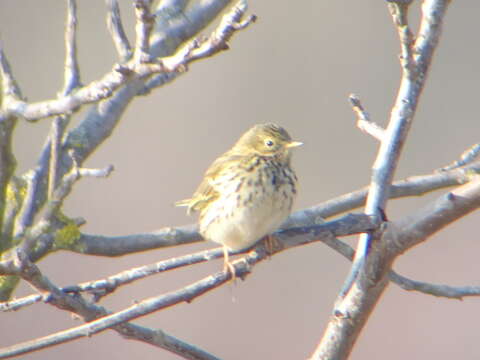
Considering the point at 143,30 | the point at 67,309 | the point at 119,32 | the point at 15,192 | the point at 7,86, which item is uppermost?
the point at 119,32

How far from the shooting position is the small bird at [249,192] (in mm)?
4078

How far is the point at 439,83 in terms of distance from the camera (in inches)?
374

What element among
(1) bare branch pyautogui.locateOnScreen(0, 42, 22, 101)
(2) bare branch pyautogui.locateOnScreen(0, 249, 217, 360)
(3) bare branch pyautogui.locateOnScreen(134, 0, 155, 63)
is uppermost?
(3) bare branch pyautogui.locateOnScreen(134, 0, 155, 63)

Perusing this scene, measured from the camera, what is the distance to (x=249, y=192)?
13.9 ft

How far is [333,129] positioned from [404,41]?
6.44 m

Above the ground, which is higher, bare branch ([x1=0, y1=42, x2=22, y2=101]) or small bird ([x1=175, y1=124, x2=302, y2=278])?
bare branch ([x1=0, y1=42, x2=22, y2=101])

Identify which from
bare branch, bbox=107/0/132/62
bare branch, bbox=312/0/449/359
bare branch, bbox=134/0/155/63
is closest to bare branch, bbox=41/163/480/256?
bare branch, bbox=312/0/449/359

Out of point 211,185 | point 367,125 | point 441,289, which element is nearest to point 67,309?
point 441,289

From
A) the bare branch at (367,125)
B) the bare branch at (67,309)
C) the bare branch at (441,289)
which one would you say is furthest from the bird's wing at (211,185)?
the bare branch at (67,309)

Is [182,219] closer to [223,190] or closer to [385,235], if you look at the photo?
[223,190]

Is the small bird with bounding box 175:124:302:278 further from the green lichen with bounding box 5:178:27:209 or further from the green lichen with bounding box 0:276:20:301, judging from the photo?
the green lichen with bounding box 0:276:20:301

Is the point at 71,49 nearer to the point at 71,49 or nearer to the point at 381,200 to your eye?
the point at 71,49

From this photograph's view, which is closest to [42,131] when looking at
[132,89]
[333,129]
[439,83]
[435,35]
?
[333,129]

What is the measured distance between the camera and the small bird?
4078mm
